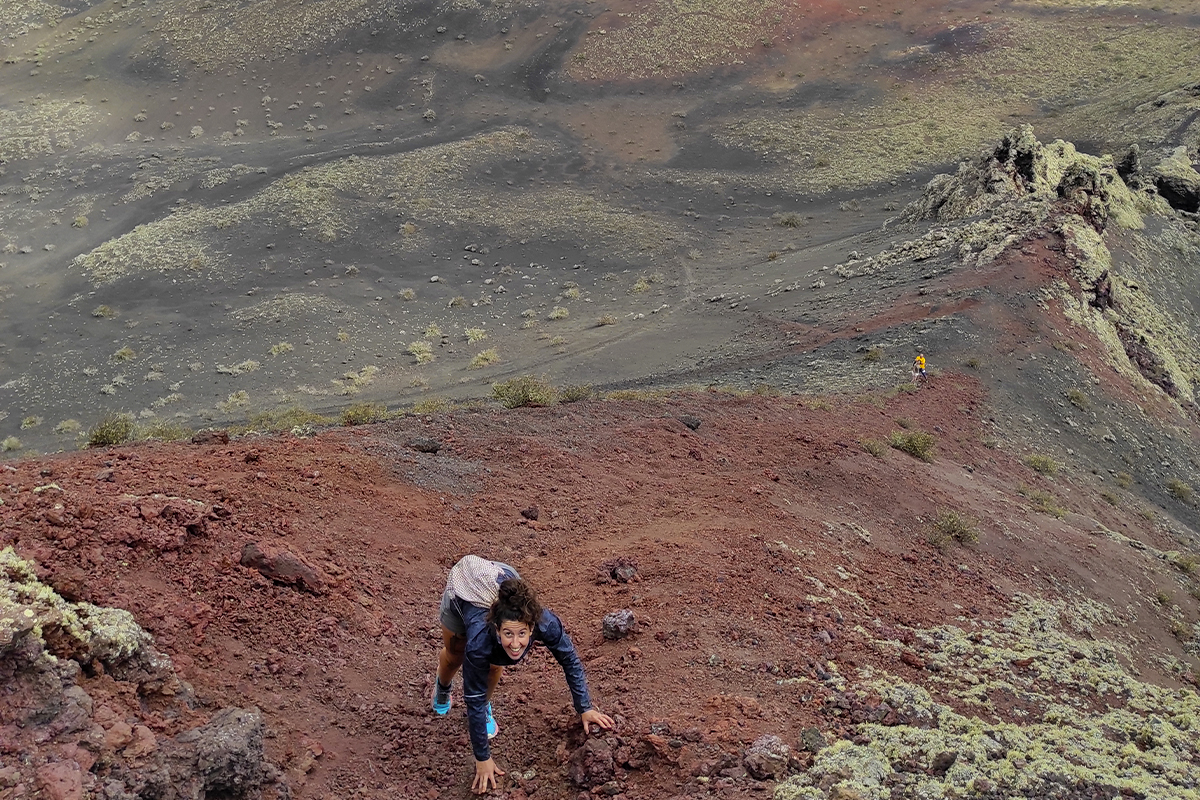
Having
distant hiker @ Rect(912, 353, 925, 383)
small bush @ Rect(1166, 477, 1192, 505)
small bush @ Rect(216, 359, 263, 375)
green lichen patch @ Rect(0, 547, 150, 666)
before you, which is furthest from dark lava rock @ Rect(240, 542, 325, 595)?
small bush @ Rect(216, 359, 263, 375)

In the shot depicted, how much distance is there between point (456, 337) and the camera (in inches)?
1175

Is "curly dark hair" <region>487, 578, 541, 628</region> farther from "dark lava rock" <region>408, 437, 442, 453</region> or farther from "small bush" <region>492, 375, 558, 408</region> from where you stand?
"small bush" <region>492, 375, 558, 408</region>

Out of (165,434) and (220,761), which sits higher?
(220,761)

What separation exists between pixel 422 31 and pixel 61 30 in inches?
818

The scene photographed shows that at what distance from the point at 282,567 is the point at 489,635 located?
2506 millimetres

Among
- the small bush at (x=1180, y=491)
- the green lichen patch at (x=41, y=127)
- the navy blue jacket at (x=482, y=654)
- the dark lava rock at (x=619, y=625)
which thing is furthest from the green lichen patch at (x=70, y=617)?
the green lichen patch at (x=41, y=127)

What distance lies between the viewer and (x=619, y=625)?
665 centimetres

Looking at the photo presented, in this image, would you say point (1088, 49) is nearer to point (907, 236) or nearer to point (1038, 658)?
point (907, 236)

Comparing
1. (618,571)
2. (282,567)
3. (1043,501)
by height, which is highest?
(282,567)

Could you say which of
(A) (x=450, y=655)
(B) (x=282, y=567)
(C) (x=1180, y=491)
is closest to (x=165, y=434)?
(B) (x=282, y=567)

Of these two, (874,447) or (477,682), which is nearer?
(477,682)

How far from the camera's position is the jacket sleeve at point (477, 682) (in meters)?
4.71

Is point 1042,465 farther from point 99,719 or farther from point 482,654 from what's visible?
point 99,719

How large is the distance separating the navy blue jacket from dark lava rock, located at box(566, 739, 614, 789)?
0.56 metres
